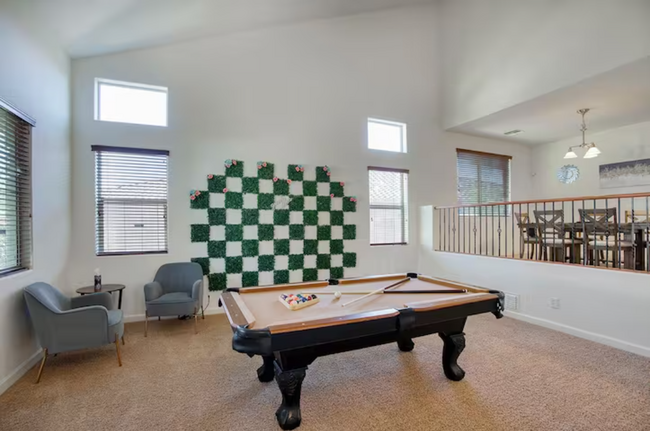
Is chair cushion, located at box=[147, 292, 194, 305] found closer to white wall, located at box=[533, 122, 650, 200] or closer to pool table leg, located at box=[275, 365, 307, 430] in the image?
Answer: pool table leg, located at box=[275, 365, 307, 430]

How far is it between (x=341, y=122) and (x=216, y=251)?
3.00 metres

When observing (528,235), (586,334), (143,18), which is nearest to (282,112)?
(143,18)

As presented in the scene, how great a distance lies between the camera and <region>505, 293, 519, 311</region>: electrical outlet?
4.17 meters

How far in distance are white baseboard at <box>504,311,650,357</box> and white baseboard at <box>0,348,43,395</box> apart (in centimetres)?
545

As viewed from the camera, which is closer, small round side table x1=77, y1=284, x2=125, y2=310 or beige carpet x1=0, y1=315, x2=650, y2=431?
beige carpet x1=0, y1=315, x2=650, y2=431

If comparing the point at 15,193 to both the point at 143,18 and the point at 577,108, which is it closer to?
the point at 143,18

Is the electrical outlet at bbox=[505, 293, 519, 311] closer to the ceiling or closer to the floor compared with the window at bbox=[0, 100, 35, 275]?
closer to the floor

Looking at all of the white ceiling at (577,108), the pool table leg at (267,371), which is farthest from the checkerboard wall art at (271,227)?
the white ceiling at (577,108)

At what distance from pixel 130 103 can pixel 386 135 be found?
422 centimetres

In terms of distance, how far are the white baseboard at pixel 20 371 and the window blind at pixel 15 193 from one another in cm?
86

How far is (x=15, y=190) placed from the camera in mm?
2801

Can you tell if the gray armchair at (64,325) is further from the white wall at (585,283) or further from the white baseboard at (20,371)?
the white wall at (585,283)

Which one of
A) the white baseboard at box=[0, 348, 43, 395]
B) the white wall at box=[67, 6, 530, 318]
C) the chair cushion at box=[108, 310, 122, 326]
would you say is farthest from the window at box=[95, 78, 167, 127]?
the white baseboard at box=[0, 348, 43, 395]

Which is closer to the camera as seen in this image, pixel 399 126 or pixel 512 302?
pixel 512 302
